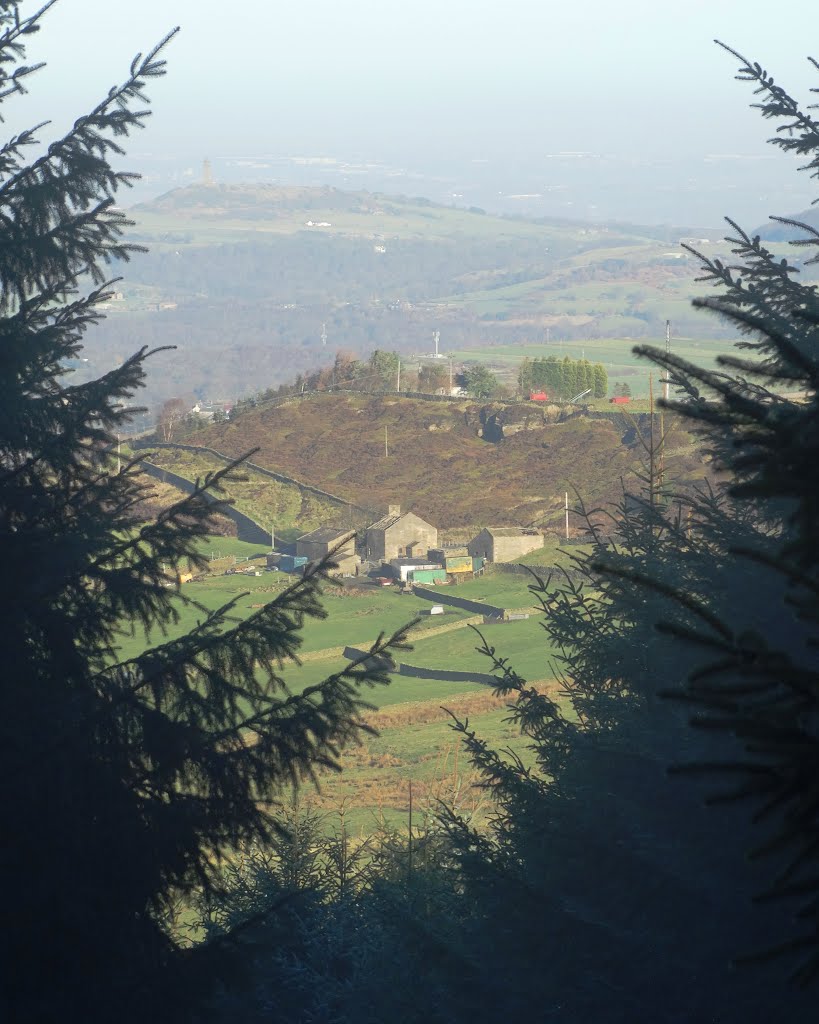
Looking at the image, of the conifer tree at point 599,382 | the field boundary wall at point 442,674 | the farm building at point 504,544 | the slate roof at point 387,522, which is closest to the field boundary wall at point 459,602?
the farm building at point 504,544

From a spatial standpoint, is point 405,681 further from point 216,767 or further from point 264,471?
point 264,471

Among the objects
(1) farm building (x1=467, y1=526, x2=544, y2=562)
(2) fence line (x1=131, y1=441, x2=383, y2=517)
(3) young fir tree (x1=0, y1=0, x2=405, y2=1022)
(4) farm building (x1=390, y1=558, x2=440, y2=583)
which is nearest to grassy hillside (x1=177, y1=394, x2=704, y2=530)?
(2) fence line (x1=131, y1=441, x2=383, y2=517)

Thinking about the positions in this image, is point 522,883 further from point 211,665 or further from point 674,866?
point 211,665

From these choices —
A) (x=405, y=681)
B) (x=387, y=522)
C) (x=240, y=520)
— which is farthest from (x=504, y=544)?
(x=405, y=681)

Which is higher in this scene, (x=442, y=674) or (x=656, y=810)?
(x=656, y=810)

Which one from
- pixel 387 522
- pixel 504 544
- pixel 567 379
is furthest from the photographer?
pixel 567 379

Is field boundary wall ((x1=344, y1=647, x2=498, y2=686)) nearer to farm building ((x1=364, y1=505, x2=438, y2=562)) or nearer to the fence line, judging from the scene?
farm building ((x1=364, y1=505, x2=438, y2=562))
